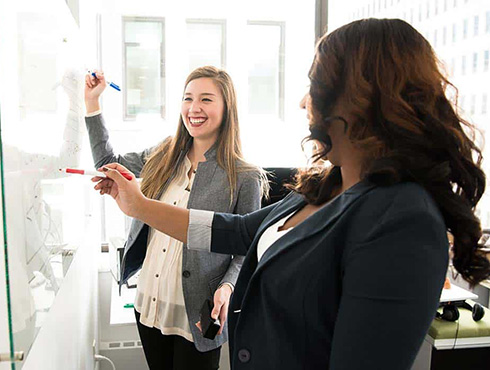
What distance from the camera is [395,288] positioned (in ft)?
2.09

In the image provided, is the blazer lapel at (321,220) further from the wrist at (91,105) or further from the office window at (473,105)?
the office window at (473,105)

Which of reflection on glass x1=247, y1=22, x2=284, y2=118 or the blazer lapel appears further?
reflection on glass x1=247, y1=22, x2=284, y2=118

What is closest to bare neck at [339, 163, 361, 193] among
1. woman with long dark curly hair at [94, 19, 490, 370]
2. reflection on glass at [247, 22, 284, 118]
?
woman with long dark curly hair at [94, 19, 490, 370]

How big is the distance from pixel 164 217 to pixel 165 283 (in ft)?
1.45

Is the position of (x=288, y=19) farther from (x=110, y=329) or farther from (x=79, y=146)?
(x=110, y=329)

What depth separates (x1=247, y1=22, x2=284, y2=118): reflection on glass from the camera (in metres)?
2.88

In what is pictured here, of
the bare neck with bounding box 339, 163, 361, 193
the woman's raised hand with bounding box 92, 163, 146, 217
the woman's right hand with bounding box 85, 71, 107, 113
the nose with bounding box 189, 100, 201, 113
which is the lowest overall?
the woman's raised hand with bounding box 92, 163, 146, 217

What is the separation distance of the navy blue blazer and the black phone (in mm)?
442

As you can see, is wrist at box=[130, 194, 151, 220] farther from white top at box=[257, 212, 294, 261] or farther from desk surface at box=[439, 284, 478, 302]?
desk surface at box=[439, 284, 478, 302]

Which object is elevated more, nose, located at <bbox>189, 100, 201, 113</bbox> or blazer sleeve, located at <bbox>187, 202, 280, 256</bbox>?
nose, located at <bbox>189, 100, 201, 113</bbox>

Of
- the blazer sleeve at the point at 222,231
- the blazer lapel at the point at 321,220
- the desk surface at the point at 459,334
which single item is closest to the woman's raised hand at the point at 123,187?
the blazer sleeve at the point at 222,231

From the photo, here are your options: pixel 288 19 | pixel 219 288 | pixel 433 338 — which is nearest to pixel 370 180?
pixel 219 288

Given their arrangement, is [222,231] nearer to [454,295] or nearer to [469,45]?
[454,295]

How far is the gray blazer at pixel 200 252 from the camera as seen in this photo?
1480mm
